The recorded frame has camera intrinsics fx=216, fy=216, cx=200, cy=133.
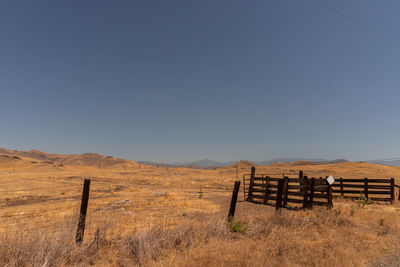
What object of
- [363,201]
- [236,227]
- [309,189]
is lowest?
[236,227]

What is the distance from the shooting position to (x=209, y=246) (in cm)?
579

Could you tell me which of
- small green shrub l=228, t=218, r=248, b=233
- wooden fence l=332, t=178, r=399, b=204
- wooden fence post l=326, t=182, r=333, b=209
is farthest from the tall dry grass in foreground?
wooden fence l=332, t=178, r=399, b=204

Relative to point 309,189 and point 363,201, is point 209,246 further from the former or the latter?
point 363,201

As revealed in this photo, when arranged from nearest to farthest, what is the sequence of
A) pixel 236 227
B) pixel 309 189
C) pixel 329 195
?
pixel 236 227 < pixel 329 195 < pixel 309 189

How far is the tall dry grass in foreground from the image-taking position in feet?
16.1

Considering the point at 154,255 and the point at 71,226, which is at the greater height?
the point at 71,226

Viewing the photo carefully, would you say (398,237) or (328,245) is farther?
(398,237)

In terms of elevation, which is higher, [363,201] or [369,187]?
[369,187]

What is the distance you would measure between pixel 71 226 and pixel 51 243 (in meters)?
0.72

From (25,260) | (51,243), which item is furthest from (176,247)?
(25,260)

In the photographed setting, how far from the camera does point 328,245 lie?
641 centimetres

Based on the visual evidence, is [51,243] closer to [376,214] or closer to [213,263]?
[213,263]

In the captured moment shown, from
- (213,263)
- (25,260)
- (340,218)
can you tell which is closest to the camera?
(25,260)

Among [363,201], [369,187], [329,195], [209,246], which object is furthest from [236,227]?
[369,187]
